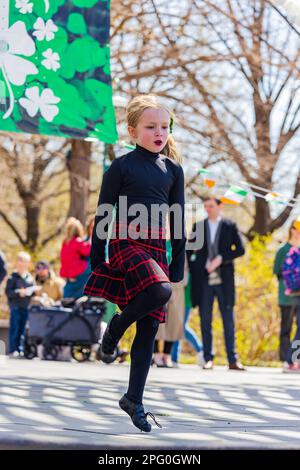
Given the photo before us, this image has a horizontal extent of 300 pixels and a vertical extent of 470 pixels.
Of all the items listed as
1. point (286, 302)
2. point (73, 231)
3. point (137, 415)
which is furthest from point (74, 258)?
point (137, 415)

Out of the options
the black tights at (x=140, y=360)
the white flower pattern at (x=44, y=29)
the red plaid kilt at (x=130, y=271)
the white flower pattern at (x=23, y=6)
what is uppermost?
the white flower pattern at (x=23, y=6)

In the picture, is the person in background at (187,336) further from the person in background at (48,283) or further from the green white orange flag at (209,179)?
the person in background at (48,283)

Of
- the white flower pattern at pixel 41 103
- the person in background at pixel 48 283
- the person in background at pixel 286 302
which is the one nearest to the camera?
the white flower pattern at pixel 41 103

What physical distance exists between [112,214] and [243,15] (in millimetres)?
17112

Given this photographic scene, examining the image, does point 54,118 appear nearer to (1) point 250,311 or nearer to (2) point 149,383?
(2) point 149,383

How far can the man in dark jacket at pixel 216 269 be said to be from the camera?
13570 mm

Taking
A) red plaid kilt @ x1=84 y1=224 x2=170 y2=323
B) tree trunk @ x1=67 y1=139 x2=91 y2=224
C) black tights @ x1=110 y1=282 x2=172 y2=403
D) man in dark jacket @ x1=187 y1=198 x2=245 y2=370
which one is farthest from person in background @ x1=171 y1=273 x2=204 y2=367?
black tights @ x1=110 y1=282 x2=172 y2=403

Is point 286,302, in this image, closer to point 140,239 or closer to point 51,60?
point 51,60

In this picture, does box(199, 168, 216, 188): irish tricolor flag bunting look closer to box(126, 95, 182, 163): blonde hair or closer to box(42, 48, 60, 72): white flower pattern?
box(42, 48, 60, 72): white flower pattern

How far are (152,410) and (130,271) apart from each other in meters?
1.55

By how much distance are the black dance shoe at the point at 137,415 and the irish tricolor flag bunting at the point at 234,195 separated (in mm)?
7968

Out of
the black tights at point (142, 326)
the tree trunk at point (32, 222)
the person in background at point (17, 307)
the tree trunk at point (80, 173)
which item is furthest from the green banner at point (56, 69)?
the tree trunk at point (32, 222)

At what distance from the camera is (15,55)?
10.4 m

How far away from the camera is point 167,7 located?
21.9 metres
